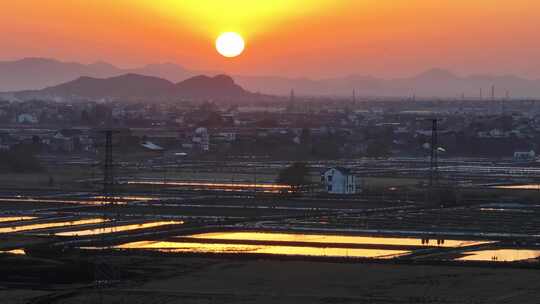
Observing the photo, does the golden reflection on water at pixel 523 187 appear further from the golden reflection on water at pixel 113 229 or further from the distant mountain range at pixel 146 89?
the distant mountain range at pixel 146 89

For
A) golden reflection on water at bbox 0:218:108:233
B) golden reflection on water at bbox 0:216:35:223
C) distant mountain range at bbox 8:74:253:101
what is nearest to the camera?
golden reflection on water at bbox 0:218:108:233

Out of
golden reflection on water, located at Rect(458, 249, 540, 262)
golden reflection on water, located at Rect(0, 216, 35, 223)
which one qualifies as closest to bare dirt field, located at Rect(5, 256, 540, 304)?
golden reflection on water, located at Rect(458, 249, 540, 262)

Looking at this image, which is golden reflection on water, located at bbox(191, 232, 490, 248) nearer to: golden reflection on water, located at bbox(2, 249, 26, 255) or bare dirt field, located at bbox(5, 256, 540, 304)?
bare dirt field, located at bbox(5, 256, 540, 304)

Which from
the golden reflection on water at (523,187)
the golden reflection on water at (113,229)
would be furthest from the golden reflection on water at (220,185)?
the golden reflection on water at (113,229)

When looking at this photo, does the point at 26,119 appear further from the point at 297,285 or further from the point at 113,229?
the point at 297,285

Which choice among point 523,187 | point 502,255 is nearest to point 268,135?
point 523,187
